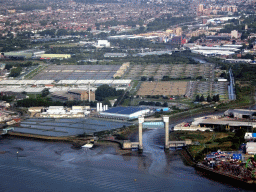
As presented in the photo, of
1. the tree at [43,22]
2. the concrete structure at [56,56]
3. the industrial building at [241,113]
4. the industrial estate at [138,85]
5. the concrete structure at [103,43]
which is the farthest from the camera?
the tree at [43,22]

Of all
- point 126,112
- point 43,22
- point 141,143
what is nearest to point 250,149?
point 141,143

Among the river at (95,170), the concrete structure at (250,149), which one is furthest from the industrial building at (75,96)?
the concrete structure at (250,149)

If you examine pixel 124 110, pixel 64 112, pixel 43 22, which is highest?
pixel 43 22

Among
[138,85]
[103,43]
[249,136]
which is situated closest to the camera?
[249,136]

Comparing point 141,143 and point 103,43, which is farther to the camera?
point 103,43

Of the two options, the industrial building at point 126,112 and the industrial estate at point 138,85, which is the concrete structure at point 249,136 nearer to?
the industrial estate at point 138,85

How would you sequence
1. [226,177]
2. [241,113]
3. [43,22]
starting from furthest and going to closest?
[43,22]
[241,113]
[226,177]

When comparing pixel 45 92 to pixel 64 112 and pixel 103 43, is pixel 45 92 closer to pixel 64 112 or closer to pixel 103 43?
pixel 64 112
